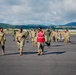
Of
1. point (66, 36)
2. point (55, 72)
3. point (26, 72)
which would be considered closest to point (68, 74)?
point (55, 72)

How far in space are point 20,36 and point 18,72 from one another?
9.25 metres

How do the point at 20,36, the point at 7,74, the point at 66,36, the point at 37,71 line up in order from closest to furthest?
the point at 7,74 < the point at 37,71 < the point at 20,36 < the point at 66,36

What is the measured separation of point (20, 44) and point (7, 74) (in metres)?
9.73

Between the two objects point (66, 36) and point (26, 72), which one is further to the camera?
point (66, 36)

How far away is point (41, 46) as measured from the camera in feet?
75.1

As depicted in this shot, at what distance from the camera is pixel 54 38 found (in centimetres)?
4903

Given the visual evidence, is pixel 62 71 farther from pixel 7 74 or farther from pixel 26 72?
pixel 7 74

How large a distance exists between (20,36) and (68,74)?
32.9 feet

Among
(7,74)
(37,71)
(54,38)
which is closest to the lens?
(7,74)

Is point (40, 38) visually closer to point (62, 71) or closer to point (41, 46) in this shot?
point (41, 46)

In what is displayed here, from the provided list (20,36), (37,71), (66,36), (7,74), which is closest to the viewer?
(7,74)

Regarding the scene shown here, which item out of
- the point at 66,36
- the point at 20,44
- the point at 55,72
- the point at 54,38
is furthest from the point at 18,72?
the point at 54,38

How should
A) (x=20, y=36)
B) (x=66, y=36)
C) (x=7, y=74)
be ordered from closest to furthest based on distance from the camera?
(x=7, y=74) → (x=20, y=36) → (x=66, y=36)

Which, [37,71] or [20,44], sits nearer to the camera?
[37,71]
